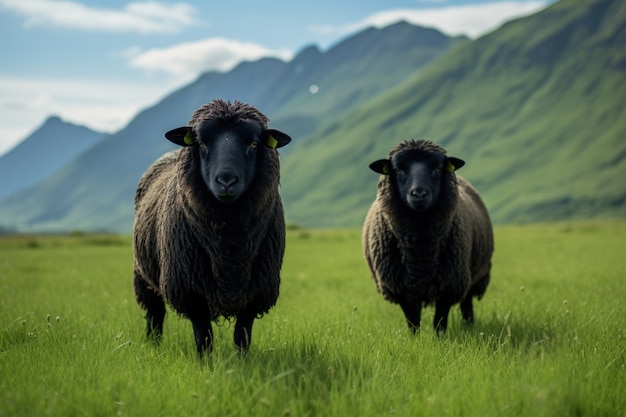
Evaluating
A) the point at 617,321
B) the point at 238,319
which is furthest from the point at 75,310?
the point at 617,321

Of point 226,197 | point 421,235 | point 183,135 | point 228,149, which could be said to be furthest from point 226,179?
point 421,235

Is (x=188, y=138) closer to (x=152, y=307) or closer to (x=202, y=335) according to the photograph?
(x=202, y=335)

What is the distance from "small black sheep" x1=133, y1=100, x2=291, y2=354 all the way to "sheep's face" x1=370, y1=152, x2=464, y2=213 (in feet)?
6.67

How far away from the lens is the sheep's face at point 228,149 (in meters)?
5.23

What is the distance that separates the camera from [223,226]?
18.6ft

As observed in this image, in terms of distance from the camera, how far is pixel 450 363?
18.0 feet

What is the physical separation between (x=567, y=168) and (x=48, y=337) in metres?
193

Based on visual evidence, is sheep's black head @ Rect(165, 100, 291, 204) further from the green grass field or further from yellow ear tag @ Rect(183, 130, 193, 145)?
the green grass field

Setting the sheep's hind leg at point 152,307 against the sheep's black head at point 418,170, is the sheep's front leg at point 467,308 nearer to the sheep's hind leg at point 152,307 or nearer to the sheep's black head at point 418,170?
the sheep's black head at point 418,170

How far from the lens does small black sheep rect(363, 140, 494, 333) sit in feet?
25.0

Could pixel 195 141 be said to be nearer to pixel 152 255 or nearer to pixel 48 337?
pixel 152 255

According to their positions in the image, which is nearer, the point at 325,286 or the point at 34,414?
the point at 34,414

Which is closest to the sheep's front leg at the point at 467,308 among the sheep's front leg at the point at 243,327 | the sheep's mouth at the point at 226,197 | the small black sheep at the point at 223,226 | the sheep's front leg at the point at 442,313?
the sheep's front leg at the point at 442,313

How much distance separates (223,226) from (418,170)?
309 centimetres
